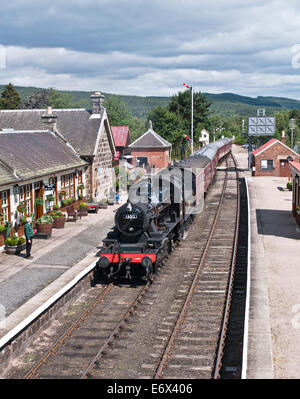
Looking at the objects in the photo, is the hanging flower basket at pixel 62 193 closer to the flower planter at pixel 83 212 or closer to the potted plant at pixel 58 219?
the potted plant at pixel 58 219

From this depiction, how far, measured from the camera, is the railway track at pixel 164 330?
30.3 ft

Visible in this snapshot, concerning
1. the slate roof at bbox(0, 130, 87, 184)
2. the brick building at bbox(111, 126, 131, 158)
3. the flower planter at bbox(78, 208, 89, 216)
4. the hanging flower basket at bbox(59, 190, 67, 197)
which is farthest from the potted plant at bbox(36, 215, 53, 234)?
the brick building at bbox(111, 126, 131, 158)

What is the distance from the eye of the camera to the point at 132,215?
14031 millimetres

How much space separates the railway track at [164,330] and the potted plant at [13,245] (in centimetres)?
447

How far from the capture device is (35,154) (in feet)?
72.3

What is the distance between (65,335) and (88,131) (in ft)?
65.0

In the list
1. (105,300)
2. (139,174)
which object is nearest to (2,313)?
(105,300)

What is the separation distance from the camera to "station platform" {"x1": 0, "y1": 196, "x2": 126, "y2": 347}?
11.4m

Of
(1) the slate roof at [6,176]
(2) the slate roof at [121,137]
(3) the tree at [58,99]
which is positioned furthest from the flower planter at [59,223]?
(3) the tree at [58,99]

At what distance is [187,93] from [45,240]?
68475 mm

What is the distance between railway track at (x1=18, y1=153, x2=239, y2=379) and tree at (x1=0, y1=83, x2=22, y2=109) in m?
63.4

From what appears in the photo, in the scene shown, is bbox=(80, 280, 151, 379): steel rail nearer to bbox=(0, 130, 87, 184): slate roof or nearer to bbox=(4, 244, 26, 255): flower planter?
bbox=(4, 244, 26, 255): flower planter

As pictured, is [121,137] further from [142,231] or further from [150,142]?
[142,231]
